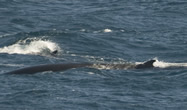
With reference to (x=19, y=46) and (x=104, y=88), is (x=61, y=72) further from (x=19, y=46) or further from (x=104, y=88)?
(x=19, y=46)

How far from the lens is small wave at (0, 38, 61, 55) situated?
4516 cm

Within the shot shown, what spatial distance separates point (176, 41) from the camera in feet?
159

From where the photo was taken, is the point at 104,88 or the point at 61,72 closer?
the point at 104,88

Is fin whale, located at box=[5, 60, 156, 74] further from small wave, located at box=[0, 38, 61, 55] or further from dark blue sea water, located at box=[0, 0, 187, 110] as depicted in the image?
small wave, located at box=[0, 38, 61, 55]

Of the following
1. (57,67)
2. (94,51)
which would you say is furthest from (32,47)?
(57,67)

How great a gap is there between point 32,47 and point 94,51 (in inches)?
190

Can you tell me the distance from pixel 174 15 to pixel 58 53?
1831cm

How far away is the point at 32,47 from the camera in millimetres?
46656

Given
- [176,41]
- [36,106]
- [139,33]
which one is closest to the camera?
[36,106]

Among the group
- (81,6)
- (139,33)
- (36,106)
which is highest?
(81,6)

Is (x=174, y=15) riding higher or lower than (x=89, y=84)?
higher

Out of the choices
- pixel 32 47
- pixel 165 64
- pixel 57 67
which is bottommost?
pixel 57 67

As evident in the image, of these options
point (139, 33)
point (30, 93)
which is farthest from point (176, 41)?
point (30, 93)

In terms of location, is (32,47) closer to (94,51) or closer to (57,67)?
(94,51)
